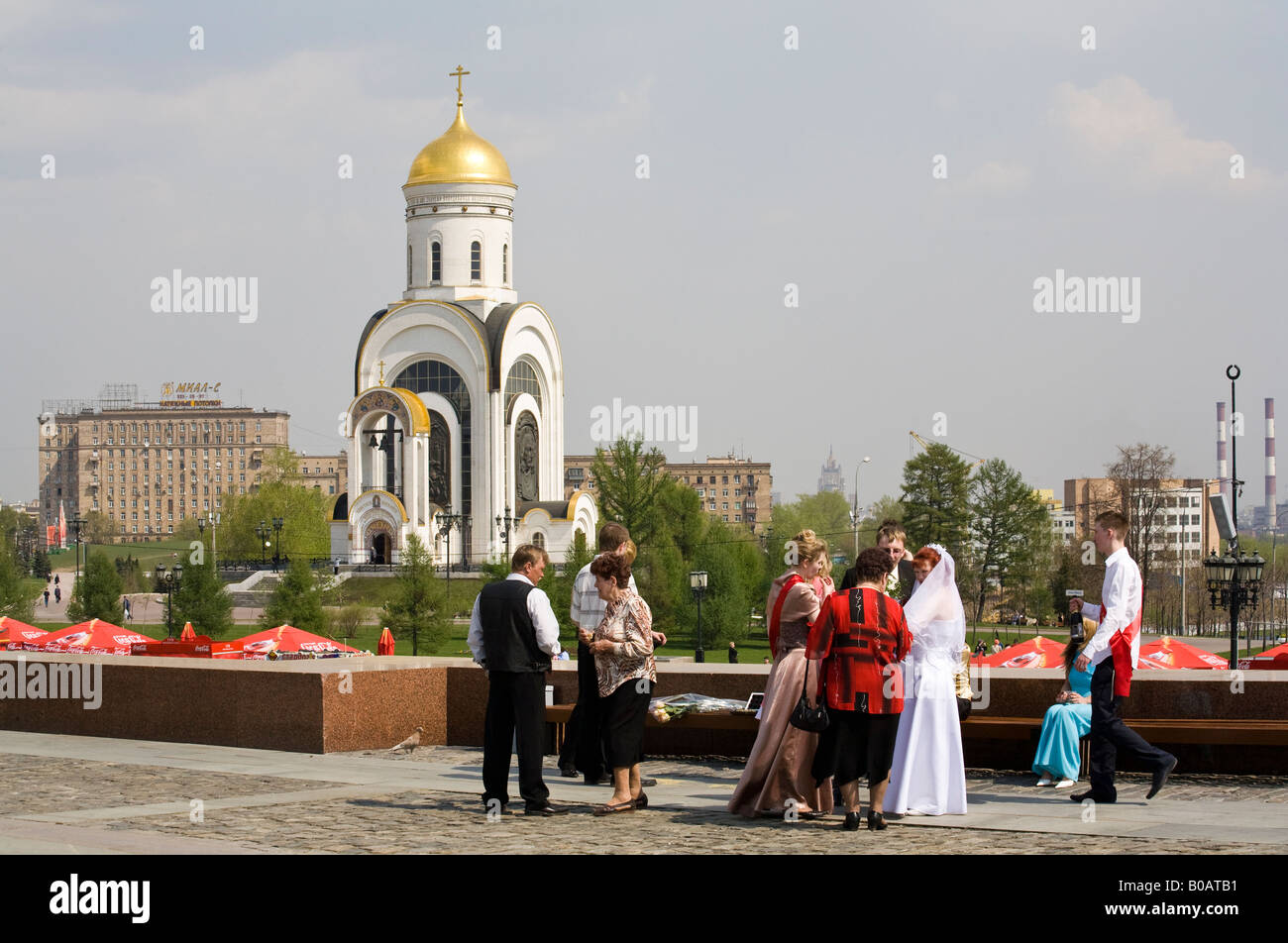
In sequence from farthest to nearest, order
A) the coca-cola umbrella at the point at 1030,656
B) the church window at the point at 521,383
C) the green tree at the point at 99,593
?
1. the church window at the point at 521,383
2. the green tree at the point at 99,593
3. the coca-cola umbrella at the point at 1030,656

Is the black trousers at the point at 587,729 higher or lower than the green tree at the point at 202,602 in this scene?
higher

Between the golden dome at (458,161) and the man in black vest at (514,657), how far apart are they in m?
73.8

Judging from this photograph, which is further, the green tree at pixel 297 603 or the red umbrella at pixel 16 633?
the green tree at pixel 297 603

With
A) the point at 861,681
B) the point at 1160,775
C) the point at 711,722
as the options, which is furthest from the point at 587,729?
the point at 1160,775

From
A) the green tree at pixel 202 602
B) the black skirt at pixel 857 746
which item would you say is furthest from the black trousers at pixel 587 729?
the green tree at pixel 202 602

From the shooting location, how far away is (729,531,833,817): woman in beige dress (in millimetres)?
10148

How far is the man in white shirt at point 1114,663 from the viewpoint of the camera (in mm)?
10516

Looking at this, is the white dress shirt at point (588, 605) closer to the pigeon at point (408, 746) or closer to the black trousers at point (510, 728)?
the black trousers at point (510, 728)

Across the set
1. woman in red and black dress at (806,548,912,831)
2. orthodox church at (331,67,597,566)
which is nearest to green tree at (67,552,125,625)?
orthodox church at (331,67,597,566)

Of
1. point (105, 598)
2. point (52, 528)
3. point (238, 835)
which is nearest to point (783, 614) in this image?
point (238, 835)

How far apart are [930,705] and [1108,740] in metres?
1.24

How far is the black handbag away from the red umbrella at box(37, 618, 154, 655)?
25284 mm

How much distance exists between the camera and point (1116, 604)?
34.6ft

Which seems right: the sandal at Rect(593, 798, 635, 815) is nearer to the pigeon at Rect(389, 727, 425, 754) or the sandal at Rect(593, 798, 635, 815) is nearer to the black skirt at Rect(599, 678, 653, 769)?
the black skirt at Rect(599, 678, 653, 769)
